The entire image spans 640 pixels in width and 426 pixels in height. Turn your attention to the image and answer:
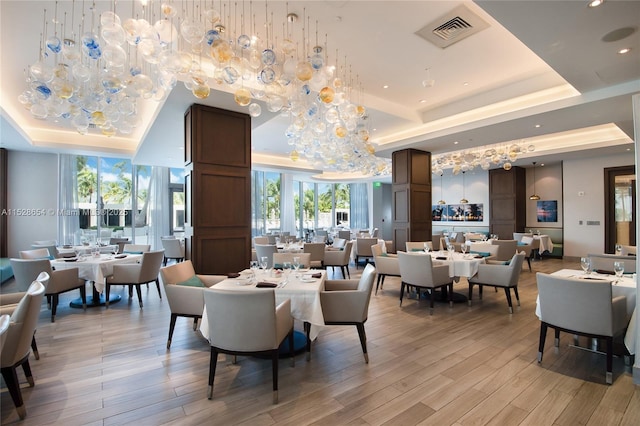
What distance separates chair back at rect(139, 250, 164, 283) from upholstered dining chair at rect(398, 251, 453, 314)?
4278 mm

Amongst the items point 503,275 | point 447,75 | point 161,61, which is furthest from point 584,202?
point 161,61

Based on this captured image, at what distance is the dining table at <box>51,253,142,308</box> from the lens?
5180mm

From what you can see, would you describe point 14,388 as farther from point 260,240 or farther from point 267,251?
point 260,240

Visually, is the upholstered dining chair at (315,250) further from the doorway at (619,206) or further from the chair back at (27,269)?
the doorway at (619,206)

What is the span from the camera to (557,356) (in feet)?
11.5

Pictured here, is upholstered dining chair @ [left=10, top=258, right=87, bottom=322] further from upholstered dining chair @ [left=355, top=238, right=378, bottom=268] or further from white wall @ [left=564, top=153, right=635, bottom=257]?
white wall @ [left=564, top=153, right=635, bottom=257]

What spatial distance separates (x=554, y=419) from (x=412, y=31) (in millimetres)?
4388

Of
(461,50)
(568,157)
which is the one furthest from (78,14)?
(568,157)

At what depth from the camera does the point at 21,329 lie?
8.25ft

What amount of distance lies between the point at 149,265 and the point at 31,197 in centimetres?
698

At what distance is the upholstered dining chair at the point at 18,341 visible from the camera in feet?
7.92

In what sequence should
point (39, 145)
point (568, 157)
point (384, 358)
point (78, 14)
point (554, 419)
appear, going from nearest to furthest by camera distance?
point (554, 419), point (384, 358), point (78, 14), point (39, 145), point (568, 157)

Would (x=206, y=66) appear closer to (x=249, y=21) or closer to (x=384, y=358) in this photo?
(x=249, y=21)

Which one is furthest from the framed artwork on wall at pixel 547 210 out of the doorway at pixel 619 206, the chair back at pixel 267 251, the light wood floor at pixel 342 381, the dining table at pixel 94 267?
the dining table at pixel 94 267
